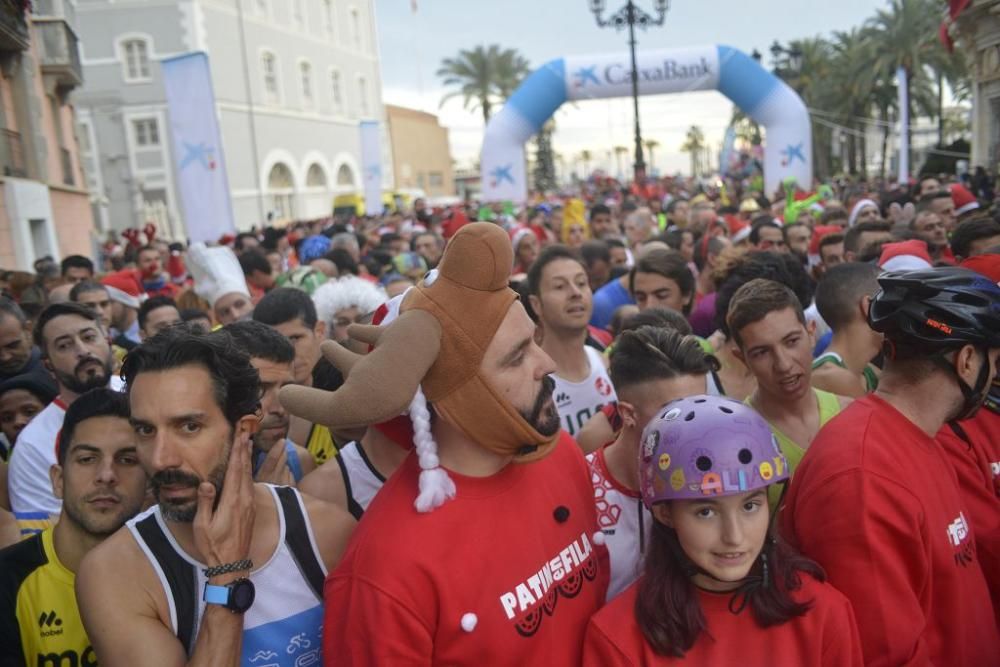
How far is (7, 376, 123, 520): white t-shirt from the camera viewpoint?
140 inches

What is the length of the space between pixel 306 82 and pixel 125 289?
38.7 metres

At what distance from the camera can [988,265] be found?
390cm

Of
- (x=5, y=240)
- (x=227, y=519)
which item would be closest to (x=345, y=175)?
(x=5, y=240)

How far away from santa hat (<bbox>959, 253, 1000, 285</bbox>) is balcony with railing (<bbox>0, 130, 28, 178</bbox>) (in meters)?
16.4

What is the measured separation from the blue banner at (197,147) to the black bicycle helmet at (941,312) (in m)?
13.2

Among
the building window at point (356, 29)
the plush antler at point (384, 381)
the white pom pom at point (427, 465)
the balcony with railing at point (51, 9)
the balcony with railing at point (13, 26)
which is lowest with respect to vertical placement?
the white pom pom at point (427, 465)

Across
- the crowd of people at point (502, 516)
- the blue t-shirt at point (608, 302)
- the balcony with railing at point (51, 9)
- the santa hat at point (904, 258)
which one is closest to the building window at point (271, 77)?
the balcony with railing at point (51, 9)

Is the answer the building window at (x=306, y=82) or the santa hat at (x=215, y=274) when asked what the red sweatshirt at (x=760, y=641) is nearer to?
the santa hat at (x=215, y=274)

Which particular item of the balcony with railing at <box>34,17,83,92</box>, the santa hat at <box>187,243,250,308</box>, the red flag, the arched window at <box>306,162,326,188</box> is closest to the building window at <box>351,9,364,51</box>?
the arched window at <box>306,162,326,188</box>

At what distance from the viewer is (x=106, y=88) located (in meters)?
35.0

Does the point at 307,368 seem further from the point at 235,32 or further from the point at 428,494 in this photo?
the point at 235,32

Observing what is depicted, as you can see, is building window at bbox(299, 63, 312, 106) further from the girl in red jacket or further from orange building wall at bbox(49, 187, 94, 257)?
the girl in red jacket

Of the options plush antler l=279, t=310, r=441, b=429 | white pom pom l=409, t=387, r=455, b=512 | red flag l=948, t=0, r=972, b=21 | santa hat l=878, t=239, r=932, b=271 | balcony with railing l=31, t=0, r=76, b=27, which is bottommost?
white pom pom l=409, t=387, r=455, b=512

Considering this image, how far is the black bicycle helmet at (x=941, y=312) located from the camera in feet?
7.07
